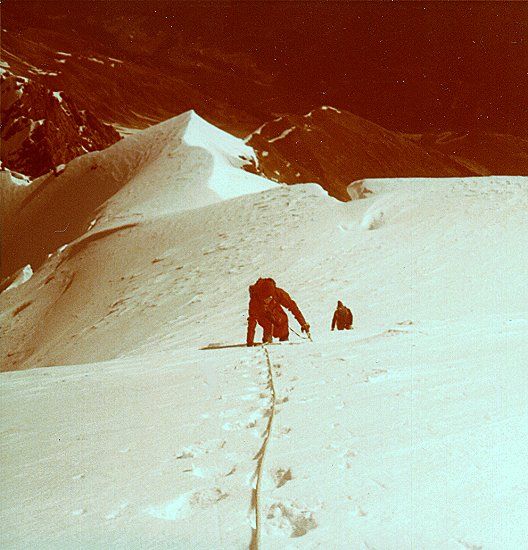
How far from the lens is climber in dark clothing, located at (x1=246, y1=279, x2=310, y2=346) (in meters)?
6.55

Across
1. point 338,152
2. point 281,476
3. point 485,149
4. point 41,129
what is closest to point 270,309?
point 281,476

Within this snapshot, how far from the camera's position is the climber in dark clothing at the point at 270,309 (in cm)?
655

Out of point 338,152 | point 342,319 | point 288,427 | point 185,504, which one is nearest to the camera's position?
point 185,504

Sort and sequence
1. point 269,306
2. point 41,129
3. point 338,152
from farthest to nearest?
point 338,152, point 41,129, point 269,306

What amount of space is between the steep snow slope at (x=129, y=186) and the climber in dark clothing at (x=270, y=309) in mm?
12912

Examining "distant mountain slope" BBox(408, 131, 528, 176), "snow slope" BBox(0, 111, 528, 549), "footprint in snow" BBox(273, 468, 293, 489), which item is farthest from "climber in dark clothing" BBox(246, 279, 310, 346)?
"distant mountain slope" BBox(408, 131, 528, 176)

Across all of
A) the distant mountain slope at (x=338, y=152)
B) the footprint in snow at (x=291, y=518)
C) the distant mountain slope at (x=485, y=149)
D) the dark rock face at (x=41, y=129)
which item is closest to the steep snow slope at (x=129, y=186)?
the footprint in snow at (x=291, y=518)

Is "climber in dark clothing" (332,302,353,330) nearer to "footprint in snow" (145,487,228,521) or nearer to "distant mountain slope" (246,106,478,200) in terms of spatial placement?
"footprint in snow" (145,487,228,521)

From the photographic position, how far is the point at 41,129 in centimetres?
5388

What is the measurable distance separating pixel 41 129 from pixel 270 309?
54.8 metres

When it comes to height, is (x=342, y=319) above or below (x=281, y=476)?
below

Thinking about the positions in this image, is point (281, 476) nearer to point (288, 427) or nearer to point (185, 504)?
point (185, 504)

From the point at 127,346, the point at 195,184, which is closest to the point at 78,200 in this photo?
the point at 195,184

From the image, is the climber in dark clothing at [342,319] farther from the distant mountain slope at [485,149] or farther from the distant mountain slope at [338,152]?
the distant mountain slope at [485,149]
